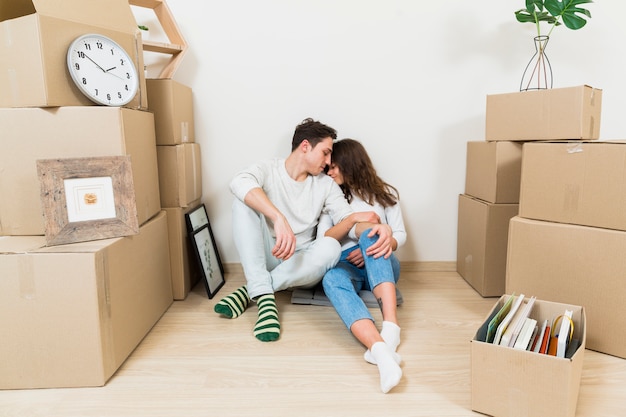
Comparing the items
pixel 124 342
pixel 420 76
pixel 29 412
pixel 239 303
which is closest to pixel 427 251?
pixel 420 76

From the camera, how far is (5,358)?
46.2 inches

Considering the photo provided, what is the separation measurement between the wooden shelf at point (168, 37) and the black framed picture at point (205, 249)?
619 mm

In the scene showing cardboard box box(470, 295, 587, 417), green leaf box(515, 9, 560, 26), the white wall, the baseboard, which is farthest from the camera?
the baseboard

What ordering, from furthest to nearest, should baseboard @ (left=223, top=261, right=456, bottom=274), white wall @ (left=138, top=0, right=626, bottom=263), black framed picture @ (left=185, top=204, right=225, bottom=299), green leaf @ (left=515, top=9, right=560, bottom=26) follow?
baseboard @ (left=223, top=261, right=456, bottom=274), white wall @ (left=138, top=0, right=626, bottom=263), black framed picture @ (left=185, top=204, right=225, bottom=299), green leaf @ (left=515, top=9, right=560, bottom=26)

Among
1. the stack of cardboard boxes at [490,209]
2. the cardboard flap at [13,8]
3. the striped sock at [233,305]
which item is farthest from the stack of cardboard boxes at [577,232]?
the cardboard flap at [13,8]

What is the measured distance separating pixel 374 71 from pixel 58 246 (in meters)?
1.50

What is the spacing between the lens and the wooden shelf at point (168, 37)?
1830 mm

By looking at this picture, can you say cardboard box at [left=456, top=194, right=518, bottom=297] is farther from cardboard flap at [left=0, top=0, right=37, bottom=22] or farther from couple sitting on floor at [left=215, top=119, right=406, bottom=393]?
cardboard flap at [left=0, top=0, right=37, bottom=22]

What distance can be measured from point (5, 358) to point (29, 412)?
17cm

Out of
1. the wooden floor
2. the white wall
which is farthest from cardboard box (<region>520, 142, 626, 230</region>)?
the white wall

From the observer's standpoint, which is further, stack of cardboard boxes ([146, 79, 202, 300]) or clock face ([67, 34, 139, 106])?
stack of cardboard boxes ([146, 79, 202, 300])

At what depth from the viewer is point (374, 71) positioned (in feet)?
6.76

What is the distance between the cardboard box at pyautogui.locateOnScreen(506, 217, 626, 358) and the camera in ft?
4.34

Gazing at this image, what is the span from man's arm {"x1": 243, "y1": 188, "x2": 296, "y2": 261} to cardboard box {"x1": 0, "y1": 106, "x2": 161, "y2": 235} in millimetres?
466
